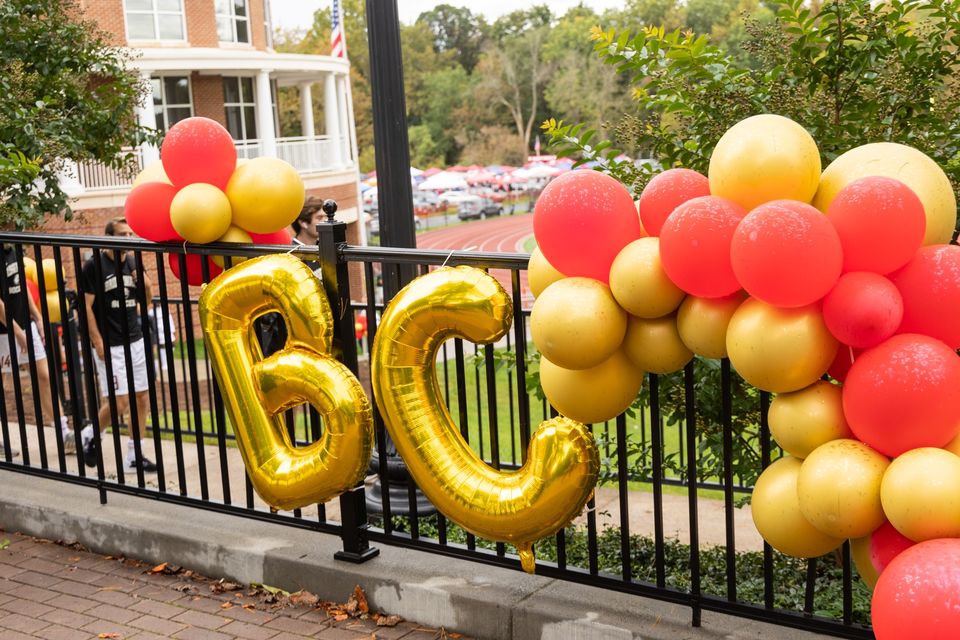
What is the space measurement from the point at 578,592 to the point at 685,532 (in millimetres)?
2236

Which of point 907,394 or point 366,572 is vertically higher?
point 907,394

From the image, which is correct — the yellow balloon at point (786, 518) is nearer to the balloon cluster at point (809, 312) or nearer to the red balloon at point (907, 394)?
the balloon cluster at point (809, 312)

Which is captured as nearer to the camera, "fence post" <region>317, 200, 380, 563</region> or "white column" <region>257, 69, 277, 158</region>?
"fence post" <region>317, 200, 380, 563</region>

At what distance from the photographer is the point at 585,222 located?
9.96ft

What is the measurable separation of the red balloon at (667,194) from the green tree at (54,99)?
5.87 m

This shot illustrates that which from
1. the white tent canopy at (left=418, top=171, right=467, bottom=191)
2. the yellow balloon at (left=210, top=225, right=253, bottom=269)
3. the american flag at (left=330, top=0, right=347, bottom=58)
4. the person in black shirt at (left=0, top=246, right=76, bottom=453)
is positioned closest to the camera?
the yellow balloon at (left=210, top=225, right=253, bottom=269)

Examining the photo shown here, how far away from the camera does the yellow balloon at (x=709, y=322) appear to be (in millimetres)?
2918

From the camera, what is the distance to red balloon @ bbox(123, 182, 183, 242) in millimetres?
4609

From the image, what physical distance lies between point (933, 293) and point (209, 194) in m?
2.94

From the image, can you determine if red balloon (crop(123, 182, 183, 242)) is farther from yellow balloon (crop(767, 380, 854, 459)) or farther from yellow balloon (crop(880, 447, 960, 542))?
yellow balloon (crop(880, 447, 960, 542))

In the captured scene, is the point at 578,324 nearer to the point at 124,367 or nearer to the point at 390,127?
the point at 390,127

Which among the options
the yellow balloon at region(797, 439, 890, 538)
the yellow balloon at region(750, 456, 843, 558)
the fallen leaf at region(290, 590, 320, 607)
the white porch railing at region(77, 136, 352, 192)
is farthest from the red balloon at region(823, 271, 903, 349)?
the white porch railing at region(77, 136, 352, 192)

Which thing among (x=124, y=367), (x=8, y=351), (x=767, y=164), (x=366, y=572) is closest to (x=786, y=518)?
(x=767, y=164)

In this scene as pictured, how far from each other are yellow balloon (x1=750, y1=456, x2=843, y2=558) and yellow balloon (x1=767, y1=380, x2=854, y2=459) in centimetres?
7
